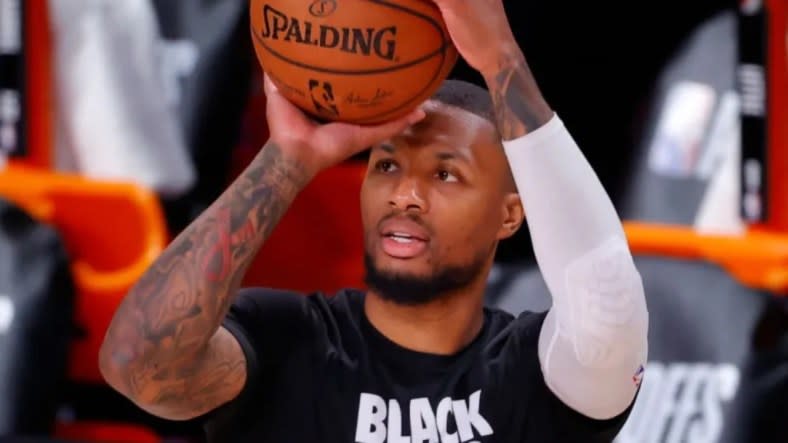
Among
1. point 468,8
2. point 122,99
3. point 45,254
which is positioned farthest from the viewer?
point 122,99

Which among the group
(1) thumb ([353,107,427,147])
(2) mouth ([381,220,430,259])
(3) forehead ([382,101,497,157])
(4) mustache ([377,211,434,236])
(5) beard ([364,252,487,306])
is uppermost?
(1) thumb ([353,107,427,147])

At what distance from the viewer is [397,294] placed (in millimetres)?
2939

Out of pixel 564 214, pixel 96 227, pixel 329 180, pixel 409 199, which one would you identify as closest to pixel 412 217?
Answer: pixel 409 199

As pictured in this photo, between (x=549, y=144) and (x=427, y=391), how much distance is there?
46 centimetres

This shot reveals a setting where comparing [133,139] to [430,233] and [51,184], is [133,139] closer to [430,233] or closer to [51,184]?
[51,184]

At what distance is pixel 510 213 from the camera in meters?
3.05

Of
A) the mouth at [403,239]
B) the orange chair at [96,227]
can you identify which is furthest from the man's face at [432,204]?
the orange chair at [96,227]

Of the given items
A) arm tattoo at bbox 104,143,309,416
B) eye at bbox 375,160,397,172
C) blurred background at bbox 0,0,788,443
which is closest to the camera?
arm tattoo at bbox 104,143,309,416

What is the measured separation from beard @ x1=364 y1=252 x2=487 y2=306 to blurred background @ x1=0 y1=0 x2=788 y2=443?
135 cm

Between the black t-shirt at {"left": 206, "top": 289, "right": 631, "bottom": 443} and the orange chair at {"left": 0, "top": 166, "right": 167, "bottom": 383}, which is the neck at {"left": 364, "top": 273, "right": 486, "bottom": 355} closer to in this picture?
the black t-shirt at {"left": 206, "top": 289, "right": 631, "bottom": 443}

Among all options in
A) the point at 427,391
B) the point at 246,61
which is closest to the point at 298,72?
the point at 427,391

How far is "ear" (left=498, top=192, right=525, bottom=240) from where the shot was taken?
3.04 metres

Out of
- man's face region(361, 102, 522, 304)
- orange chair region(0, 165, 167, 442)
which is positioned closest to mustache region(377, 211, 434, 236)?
man's face region(361, 102, 522, 304)

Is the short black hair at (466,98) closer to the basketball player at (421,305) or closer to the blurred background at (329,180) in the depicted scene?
the basketball player at (421,305)
